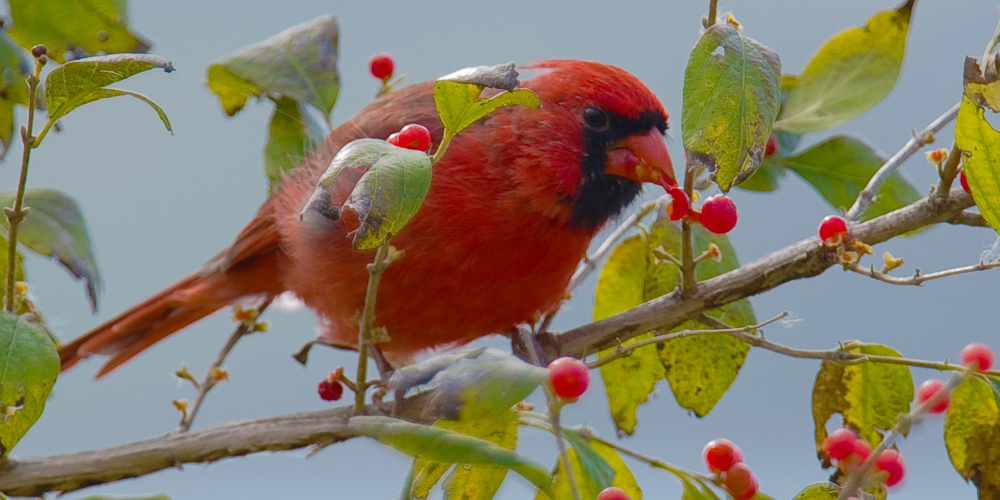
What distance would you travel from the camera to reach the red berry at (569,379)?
30.9 inches

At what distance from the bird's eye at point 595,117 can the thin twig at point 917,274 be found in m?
0.54

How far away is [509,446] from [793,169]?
59 centimetres

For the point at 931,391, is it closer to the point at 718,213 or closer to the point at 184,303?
the point at 718,213

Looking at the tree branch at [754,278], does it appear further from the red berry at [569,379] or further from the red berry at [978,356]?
the red berry at [569,379]

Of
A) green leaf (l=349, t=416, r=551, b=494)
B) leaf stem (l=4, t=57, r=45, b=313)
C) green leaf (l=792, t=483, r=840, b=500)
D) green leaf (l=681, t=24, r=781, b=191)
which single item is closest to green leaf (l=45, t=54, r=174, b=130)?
leaf stem (l=4, t=57, r=45, b=313)

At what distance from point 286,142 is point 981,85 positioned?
3.59 ft

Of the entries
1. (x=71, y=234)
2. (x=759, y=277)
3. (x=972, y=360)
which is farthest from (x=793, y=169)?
(x=71, y=234)

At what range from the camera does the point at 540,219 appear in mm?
1401

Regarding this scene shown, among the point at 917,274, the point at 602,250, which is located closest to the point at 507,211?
the point at 602,250

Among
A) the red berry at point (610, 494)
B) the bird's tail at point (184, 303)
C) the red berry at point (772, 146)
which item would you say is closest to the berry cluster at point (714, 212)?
the red berry at point (772, 146)

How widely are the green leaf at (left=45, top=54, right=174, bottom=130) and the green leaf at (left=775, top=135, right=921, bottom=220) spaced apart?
2.70ft

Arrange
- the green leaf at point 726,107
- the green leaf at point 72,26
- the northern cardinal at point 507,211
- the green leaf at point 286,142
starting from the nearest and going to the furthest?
the green leaf at point 726,107 → the green leaf at point 72,26 → the northern cardinal at point 507,211 → the green leaf at point 286,142

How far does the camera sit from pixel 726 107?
75 centimetres

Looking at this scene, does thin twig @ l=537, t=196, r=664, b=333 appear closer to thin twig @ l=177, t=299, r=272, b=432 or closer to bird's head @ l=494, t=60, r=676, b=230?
bird's head @ l=494, t=60, r=676, b=230
